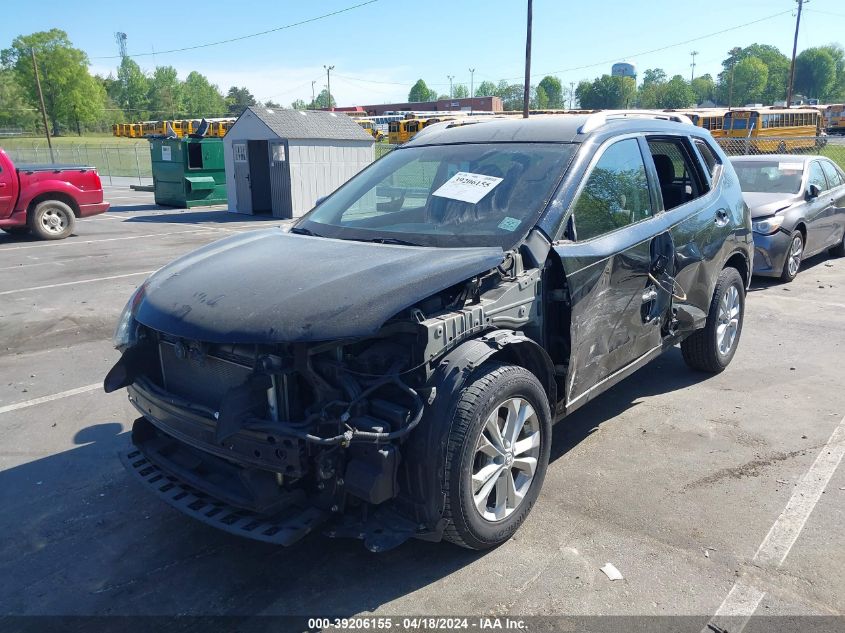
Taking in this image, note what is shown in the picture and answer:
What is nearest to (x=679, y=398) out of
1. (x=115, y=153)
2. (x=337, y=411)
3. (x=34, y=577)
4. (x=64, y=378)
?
(x=337, y=411)

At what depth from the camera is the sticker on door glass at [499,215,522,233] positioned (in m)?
3.55

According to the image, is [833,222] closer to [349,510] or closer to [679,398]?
[679,398]

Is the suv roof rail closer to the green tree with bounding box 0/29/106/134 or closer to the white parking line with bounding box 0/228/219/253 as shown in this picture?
the white parking line with bounding box 0/228/219/253

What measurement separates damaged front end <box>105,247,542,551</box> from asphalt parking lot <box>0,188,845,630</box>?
1.22ft

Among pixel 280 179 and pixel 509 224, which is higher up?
pixel 509 224

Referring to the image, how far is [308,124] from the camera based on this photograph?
17641 mm

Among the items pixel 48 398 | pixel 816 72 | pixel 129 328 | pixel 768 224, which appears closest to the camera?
pixel 129 328

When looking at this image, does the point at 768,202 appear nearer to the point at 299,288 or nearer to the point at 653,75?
the point at 299,288

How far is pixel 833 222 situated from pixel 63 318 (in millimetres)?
10796

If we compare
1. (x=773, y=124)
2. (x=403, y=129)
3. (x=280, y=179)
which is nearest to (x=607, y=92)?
(x=403, y=129)

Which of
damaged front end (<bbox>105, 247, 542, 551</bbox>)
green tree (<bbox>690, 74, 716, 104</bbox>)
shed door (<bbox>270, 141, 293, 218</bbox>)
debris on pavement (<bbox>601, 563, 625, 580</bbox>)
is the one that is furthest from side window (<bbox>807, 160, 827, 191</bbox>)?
green tree (<bbox>690, 74, 716, 104</bbox>)

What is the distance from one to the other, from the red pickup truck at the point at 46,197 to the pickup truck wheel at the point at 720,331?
12.8 metres

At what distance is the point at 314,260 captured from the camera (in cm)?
340

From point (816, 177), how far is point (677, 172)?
6.43 m
